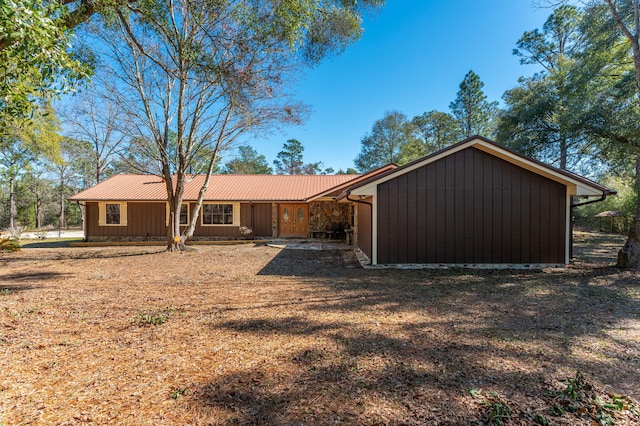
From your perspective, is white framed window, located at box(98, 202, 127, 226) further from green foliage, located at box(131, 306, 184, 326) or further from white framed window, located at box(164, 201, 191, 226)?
green foliage, located at box(131, 306, 184, 326)

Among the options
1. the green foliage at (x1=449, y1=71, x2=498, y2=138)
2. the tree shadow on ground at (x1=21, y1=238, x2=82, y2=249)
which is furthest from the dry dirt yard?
the green foliage at (x1=449, y1=71, x2=498, y2=138)

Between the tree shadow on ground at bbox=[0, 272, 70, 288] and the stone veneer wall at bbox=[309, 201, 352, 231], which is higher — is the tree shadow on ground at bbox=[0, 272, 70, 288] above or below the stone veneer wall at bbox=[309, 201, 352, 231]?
below

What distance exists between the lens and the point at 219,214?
616 inches

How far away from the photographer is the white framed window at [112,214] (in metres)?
15.4

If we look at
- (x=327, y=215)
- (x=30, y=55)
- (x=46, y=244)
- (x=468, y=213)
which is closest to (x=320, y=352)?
(x=30, y=55)

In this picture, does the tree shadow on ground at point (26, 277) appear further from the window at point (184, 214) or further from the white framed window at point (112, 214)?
the white framed window at point (112, 214)

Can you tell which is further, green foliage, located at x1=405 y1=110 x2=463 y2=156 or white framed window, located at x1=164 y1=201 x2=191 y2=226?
green foliage, located at x1=405 y1=110 x2=463 y2=156

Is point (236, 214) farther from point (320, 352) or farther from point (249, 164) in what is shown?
point (249, 164)

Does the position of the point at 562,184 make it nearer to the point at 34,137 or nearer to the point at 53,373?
the point at 53,373

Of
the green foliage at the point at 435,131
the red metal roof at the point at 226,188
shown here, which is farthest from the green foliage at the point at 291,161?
the red metal roof at the point at 226,188

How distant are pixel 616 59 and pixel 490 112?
1572cm

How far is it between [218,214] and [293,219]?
3.92m

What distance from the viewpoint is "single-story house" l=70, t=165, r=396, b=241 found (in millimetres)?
15344

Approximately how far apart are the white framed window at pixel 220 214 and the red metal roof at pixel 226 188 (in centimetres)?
54
